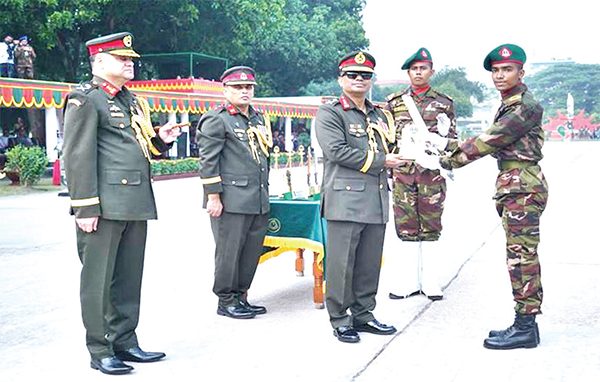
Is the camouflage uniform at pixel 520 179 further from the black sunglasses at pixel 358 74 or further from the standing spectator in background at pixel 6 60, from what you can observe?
the standing spectator in background at pixel 6 60

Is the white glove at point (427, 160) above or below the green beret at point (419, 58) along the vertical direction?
below

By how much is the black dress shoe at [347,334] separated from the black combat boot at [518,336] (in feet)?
2.68

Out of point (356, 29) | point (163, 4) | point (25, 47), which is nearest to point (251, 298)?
point (25, 47)

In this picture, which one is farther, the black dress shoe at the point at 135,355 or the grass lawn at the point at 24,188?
the grass lawn at the point at 24,188

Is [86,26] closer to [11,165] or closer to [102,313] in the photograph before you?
[11,165]

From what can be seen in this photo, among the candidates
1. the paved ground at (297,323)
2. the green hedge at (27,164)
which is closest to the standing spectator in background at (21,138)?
the green hedge at (27,164)

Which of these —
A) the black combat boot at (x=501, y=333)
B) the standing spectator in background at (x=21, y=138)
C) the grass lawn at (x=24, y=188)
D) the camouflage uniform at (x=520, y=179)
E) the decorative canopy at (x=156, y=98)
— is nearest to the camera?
the camouflage uniform at (x=520, y=179)

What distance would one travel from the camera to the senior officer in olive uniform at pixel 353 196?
5004 millimetres

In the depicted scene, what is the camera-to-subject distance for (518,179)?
4.81m

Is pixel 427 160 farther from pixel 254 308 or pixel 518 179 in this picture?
pixel 254 308

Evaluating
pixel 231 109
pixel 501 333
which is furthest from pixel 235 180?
pixel 501 333

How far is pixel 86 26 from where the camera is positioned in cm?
3269

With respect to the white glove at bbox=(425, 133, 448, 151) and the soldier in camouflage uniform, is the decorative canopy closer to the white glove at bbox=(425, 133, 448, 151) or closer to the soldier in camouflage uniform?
the soldier in camouflage uniform

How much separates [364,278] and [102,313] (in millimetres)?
1751
